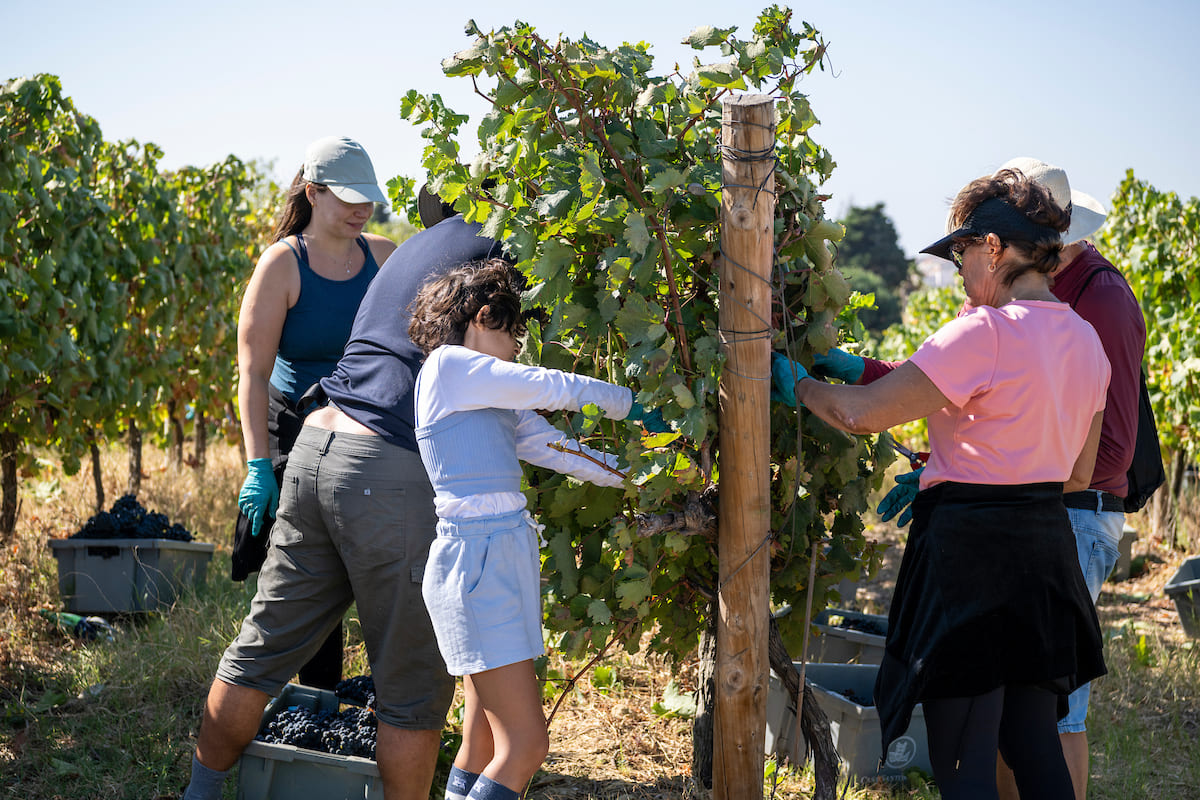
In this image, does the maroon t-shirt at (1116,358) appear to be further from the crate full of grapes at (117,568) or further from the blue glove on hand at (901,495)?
the crate full of grapes at (117,568)

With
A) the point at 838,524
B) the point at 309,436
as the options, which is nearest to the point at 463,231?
the point at 309,436

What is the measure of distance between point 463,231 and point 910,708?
4.88 feet

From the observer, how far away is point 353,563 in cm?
221

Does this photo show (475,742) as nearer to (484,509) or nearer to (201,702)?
(484,509)

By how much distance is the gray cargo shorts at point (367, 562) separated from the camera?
2.18m

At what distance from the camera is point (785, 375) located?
219 cm

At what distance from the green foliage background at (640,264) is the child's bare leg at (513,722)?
10.2 inches

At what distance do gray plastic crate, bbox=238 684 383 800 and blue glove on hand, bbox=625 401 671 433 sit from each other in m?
1.20

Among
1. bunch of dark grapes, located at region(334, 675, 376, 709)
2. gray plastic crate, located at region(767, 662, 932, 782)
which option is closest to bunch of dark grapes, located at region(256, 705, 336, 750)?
bunch of dark grapes, located at region(334, 675, 376, 709)

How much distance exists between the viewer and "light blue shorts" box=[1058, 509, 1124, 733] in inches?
90.7

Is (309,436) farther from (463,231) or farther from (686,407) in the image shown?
(686,407)

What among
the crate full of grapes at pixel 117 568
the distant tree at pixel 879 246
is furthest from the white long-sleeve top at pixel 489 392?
the distant tree at pixel 879 246

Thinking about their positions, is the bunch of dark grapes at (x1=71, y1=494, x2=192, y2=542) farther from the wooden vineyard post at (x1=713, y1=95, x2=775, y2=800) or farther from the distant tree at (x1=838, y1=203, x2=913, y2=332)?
the distant tree at (x1=838, y1=203, x2=913, y2=332)

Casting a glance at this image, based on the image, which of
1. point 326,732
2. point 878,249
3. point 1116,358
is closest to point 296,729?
point 326,732
